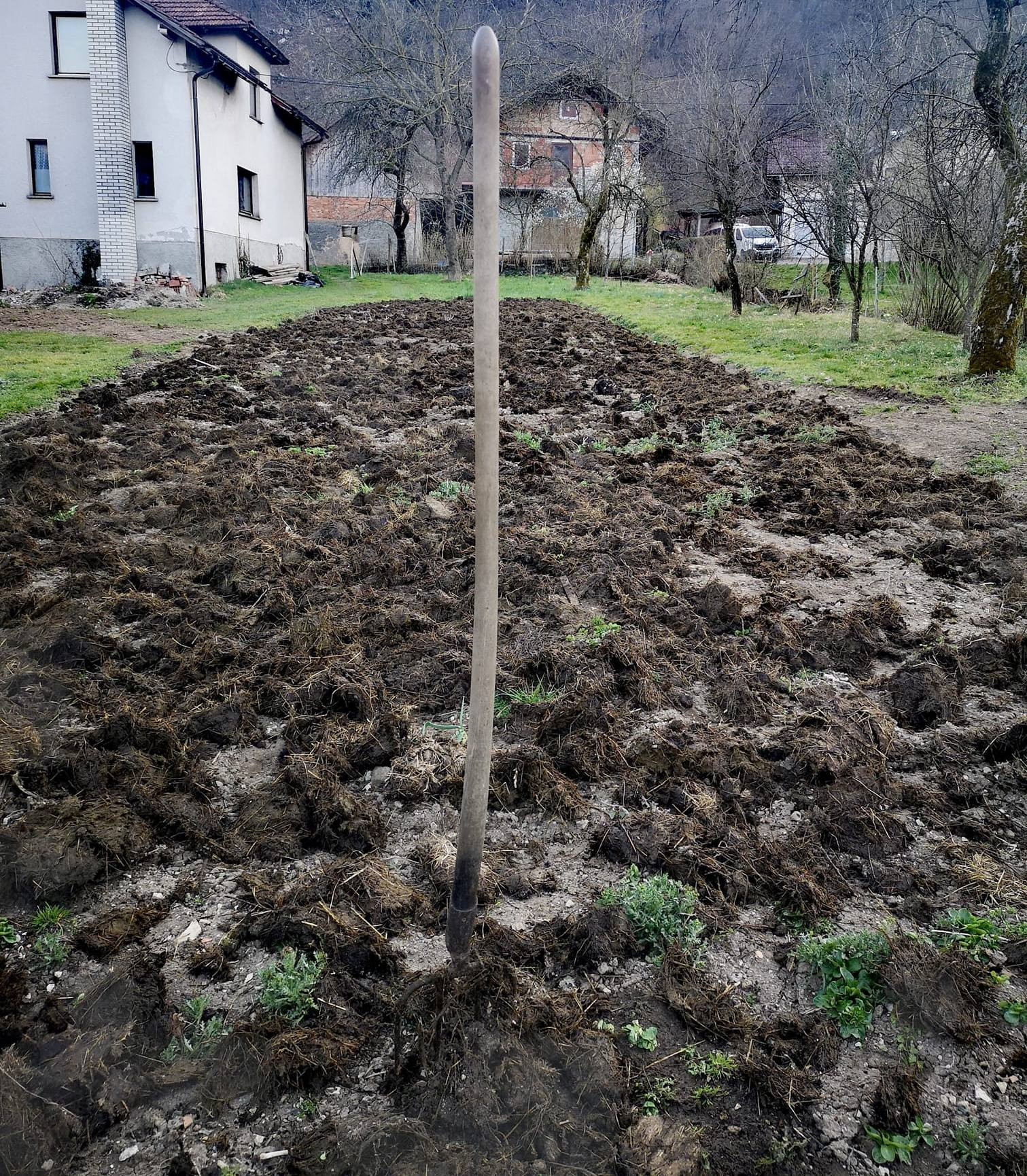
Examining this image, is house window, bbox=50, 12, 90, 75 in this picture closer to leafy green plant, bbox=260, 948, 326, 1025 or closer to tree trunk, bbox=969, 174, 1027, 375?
tree trunk, bbox=969, 174, 1027, 375

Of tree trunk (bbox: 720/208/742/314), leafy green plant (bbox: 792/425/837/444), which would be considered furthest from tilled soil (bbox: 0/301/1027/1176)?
tree trunk (bbox: 720/208/742/314)

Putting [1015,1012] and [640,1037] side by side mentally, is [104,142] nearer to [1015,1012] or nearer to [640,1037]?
[640,1037]

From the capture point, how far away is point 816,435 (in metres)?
8.33

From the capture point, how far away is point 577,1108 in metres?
1.97

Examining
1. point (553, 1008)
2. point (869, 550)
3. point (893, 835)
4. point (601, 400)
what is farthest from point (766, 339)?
point (553, 1008)

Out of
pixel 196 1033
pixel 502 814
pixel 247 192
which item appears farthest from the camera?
pixel 247 192

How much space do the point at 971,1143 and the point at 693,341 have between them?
568 inches

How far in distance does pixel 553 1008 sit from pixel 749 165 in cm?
1876

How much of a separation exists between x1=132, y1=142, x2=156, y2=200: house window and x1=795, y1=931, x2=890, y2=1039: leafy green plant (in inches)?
917

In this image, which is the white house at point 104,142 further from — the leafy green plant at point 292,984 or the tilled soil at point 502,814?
the leafy green plant at point 292,984

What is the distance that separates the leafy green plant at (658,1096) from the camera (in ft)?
6.57

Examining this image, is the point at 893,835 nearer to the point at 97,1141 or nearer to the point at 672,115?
the point at 97,1141

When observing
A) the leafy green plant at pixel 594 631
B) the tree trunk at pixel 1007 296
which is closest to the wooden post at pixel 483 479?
the leafy green plant at pixel 594 631

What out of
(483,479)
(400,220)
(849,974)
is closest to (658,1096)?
(849,974)
